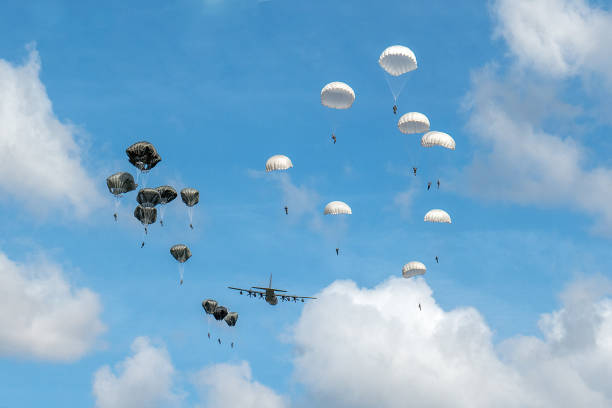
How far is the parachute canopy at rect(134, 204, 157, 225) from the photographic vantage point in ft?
382

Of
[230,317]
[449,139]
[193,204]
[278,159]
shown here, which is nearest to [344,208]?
[278,159]

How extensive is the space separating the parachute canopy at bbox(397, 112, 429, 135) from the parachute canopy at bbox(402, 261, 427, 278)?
22.0m

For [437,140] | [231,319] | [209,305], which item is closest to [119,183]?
[209,305]

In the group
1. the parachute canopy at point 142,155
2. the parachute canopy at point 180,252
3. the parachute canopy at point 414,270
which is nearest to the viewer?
the parachute canopy at point 142,155

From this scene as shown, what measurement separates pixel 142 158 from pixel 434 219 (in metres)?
42.9

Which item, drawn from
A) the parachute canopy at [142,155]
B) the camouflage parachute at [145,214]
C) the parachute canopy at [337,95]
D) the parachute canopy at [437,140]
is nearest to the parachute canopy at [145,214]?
the camouflage parachute at [145,214]

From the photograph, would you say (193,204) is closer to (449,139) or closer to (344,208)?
(344,208)

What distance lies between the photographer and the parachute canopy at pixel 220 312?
149 metres

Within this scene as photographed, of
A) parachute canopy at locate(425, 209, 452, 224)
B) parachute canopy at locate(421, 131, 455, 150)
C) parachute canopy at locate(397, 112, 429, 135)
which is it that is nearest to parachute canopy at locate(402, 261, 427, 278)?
parachute canopy at locate(425, 209, 452, 224)

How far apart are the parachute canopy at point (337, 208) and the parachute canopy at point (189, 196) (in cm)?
2538

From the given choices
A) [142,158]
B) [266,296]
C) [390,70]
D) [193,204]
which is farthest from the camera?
[266,296]

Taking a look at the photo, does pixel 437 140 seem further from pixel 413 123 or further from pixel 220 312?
pixel 220 312

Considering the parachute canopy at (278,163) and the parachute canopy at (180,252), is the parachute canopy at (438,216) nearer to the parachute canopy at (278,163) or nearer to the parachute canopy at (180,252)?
the parachute canopy at (278,163)

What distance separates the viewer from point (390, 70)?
10050 centimetres
